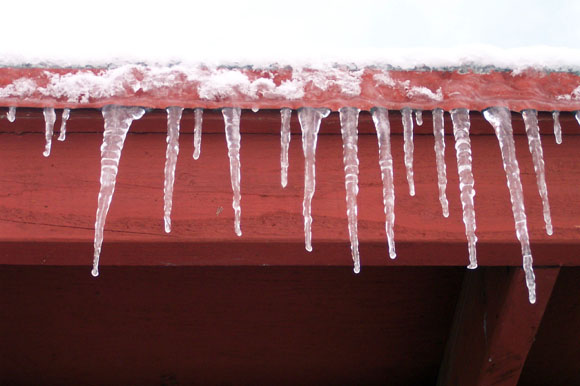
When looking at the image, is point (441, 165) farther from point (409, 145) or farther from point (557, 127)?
point (557, 127)

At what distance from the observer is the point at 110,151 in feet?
4.00

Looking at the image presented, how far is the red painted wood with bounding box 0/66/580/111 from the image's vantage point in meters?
1.12

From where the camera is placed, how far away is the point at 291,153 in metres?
1.28

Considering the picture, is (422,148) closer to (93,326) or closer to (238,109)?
(238,109)

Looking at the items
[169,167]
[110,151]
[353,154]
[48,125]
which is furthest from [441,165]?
[48,125]

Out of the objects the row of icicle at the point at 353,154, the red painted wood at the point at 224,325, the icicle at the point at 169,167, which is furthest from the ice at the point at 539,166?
the icicle at the point at 169,167

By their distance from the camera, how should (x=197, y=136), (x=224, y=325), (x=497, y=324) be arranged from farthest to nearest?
1. (x=224, y=325)
2. (x=497, y=324)
3. (x=197, y=136)

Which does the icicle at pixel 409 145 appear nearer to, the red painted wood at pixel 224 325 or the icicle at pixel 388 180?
the icicle at pixel 388 180

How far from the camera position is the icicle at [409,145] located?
1.20m

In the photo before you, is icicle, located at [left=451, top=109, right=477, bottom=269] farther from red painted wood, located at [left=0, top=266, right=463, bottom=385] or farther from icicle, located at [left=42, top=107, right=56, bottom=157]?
icicle, located at [left=42, top=107, right=56, bottom=157]

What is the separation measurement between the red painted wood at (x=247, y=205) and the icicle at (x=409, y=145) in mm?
30

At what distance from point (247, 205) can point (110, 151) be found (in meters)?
0.31

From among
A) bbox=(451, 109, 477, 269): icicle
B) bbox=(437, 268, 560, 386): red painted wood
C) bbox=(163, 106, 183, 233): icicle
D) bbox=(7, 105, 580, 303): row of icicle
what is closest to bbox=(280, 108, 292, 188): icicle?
bbox=(7, 105, 580, 303): row of icicle

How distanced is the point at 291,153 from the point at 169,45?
0.34 meters
